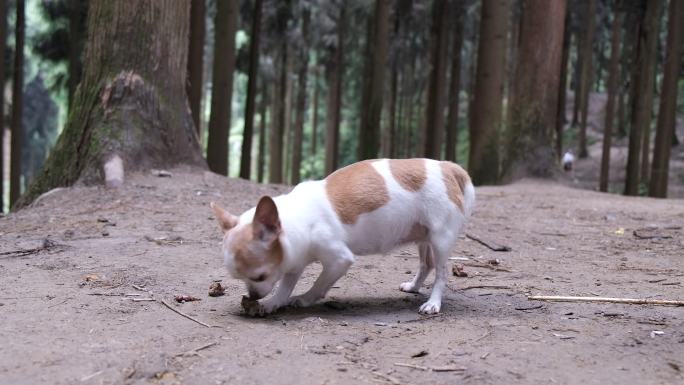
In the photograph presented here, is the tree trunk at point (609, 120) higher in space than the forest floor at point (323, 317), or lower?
higher

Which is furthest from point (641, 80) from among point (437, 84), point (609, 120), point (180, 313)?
point (180, 313)

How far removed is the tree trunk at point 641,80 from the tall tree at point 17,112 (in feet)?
48.6

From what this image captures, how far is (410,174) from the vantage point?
382 centimetres

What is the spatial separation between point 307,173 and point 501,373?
39333mm

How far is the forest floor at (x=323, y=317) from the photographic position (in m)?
2.61

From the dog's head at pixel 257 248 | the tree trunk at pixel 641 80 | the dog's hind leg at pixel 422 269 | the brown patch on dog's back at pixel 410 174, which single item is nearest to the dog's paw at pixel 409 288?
the dog's hind leg at pixel 422 269

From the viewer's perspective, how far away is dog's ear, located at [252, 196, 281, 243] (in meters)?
3.28

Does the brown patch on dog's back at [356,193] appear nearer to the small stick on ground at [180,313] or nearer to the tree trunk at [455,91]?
the small stick on ground at [180,313]

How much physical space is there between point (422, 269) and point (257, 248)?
4.43ft

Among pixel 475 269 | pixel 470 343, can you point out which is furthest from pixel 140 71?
pixel 470 343

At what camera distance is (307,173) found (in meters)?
41.8

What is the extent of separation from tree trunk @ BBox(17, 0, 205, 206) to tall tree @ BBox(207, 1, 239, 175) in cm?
514

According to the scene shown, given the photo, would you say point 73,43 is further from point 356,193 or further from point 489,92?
point 356,193

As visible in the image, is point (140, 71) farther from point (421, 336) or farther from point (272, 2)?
point (272, 2)
